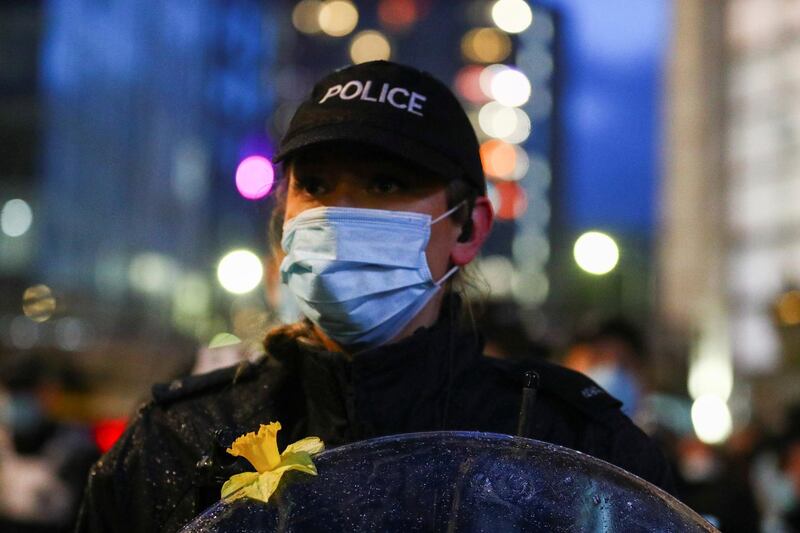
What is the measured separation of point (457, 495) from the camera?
2.24m

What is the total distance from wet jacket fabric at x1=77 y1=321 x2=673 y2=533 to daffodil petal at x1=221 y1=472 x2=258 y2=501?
49 centimetres

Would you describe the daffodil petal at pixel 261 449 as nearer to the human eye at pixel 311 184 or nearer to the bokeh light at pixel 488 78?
the human eye at pixel 311 184

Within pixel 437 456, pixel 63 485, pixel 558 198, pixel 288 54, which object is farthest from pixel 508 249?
pixel 437 456

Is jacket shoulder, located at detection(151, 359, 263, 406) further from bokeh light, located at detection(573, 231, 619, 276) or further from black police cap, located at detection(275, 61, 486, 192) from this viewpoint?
bokeh light, located at detection(573, 231, 619, 276)

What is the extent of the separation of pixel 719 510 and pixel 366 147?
5.51 metres

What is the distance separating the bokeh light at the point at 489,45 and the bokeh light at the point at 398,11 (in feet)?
66.4

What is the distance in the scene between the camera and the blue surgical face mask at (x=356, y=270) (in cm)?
294

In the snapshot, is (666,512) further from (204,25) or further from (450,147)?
(204,25)

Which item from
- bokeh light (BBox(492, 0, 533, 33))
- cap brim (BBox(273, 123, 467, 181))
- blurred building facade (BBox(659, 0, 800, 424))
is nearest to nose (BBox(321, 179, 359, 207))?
cap brim (BBox(273, 123, 467, 181))

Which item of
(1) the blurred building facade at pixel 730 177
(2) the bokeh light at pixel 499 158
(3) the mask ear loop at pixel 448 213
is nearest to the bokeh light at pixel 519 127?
(1) the blurred building facade at pixel 730 177

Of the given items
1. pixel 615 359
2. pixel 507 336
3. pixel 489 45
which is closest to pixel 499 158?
pixel 489 45

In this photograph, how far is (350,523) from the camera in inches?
86.7

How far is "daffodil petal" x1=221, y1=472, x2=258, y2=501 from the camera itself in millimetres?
2229

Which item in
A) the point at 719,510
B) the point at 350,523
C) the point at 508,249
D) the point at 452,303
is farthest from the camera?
the point at 508,249
